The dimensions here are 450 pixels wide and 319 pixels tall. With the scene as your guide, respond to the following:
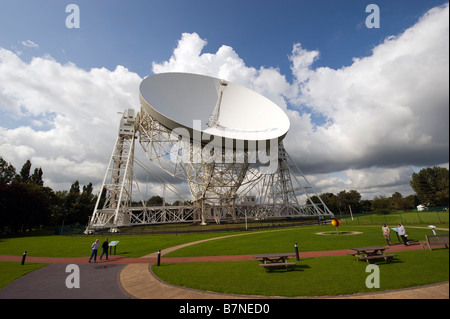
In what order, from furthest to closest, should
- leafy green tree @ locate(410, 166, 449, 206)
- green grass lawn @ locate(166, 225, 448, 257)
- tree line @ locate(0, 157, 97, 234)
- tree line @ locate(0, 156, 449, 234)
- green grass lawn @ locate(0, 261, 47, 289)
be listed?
tree line @ locate(0, 157, 97, 234)
tree line @ locate(0, 156, 449, 234)
green grass lawn @ locate(166, 225, 448, 257)
green grass lawn @ locate(0, 261, 47, 289)
leafy green tree @ locate(410, 166, 449, 206)

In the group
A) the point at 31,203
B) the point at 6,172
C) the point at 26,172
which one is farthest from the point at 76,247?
the point at 26,172

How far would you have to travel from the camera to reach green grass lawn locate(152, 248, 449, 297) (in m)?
6.50

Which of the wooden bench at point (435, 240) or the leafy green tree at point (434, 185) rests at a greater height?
the leafy green tree at point (434, 185)

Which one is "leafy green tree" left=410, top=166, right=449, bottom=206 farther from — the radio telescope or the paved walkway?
the radio telescope

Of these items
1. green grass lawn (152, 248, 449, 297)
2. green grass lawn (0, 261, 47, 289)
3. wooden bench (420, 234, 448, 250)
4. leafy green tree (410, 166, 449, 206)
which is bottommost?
green grass lawn (0, 261, 47, 289)

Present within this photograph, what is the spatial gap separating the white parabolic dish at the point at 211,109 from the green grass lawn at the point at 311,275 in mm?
18334

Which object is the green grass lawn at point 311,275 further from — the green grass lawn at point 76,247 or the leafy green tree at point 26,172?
the leafy green tree at point 26,172

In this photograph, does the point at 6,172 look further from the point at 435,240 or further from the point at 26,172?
the point at 435,240

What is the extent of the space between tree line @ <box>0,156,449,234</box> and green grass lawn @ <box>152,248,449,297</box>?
106 inches

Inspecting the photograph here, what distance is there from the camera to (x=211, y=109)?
3206 cm

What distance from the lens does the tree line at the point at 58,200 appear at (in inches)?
1041

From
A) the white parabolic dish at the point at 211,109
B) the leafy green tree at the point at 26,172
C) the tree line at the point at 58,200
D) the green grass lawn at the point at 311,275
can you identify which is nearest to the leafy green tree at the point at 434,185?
the tree line at the point at 58,200

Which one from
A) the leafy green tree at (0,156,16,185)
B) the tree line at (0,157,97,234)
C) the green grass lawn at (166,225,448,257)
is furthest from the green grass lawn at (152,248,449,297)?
the leafy green tree at (0,156,16,185)
